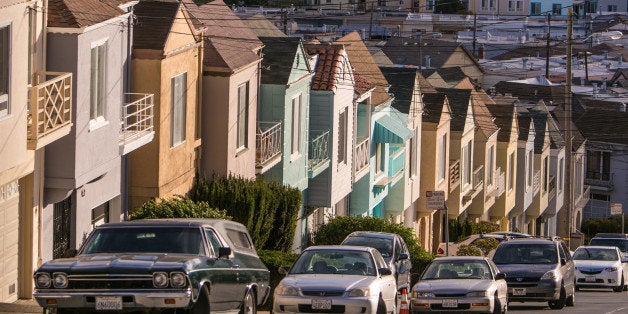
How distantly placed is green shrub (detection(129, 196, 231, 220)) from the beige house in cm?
310

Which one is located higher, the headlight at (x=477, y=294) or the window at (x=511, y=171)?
the headlight at (x=477, y=294)

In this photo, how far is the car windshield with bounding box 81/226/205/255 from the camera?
18.2 m

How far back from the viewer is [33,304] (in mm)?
23609

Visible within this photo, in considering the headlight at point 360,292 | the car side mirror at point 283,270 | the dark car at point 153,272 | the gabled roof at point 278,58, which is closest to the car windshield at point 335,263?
the car side mirror at point 283,270

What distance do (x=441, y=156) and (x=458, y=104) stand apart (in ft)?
11.5

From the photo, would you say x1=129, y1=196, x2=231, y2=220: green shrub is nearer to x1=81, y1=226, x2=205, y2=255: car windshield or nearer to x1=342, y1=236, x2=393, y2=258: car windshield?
x1=342, y1=236, x2=393, y2=258: car windshield

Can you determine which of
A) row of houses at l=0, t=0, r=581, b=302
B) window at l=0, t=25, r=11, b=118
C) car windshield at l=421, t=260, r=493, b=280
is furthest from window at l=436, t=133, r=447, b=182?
window at l=0, t=25, r=11, b=118

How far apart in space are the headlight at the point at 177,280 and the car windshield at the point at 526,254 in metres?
16.1

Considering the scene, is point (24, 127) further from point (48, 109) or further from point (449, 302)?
point (449, 302)

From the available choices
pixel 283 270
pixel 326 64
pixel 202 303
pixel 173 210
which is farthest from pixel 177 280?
pixel 326 64

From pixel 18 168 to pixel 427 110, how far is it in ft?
98.5

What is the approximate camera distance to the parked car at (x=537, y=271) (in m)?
→ 30.8

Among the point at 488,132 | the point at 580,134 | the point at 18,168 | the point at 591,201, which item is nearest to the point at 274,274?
the point at 18,168

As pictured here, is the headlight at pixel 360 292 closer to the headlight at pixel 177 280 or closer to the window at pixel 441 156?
the headlight at pixel 177 280
